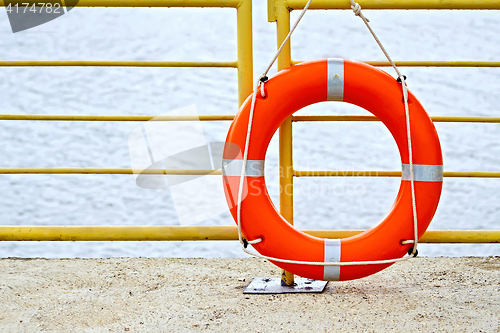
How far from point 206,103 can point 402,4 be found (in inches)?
190

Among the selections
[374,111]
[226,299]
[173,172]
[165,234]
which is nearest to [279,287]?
[226,299]

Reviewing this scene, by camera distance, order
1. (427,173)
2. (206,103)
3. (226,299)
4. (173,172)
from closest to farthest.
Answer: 1. (427,173)
2. (226,299)
3. (173,172)
4. (206,103)

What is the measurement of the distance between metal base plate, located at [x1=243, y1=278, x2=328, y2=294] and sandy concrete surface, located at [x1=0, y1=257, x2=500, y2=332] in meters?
Answer: 0.03

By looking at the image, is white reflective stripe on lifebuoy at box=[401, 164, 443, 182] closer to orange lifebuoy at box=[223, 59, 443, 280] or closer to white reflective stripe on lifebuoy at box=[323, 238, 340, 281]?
orange lifebuoy at box=[223, 59, 443, 280]

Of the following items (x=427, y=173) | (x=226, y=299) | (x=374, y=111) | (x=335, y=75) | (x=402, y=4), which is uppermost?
(x=402, y=4)

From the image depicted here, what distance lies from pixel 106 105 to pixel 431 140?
5552mm

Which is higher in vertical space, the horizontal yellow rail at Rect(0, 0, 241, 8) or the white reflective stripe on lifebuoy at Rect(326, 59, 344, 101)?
the horizontal yellow rail at Rect(0, 0, 241, 8)

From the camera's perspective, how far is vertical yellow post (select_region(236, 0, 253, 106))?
5.38ft

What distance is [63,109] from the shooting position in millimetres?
6500

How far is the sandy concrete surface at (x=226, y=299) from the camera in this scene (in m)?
1.38

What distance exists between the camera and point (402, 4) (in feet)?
5.26

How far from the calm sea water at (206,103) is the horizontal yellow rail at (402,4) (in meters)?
3.05

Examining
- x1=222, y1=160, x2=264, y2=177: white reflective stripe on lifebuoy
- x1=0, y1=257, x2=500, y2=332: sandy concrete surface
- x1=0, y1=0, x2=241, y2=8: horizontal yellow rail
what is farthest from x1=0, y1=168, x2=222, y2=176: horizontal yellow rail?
x1=0, y1=0, x2=241, y2=8: horizontal yellow rail

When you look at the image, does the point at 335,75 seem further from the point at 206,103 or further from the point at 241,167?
the point at 206,103
